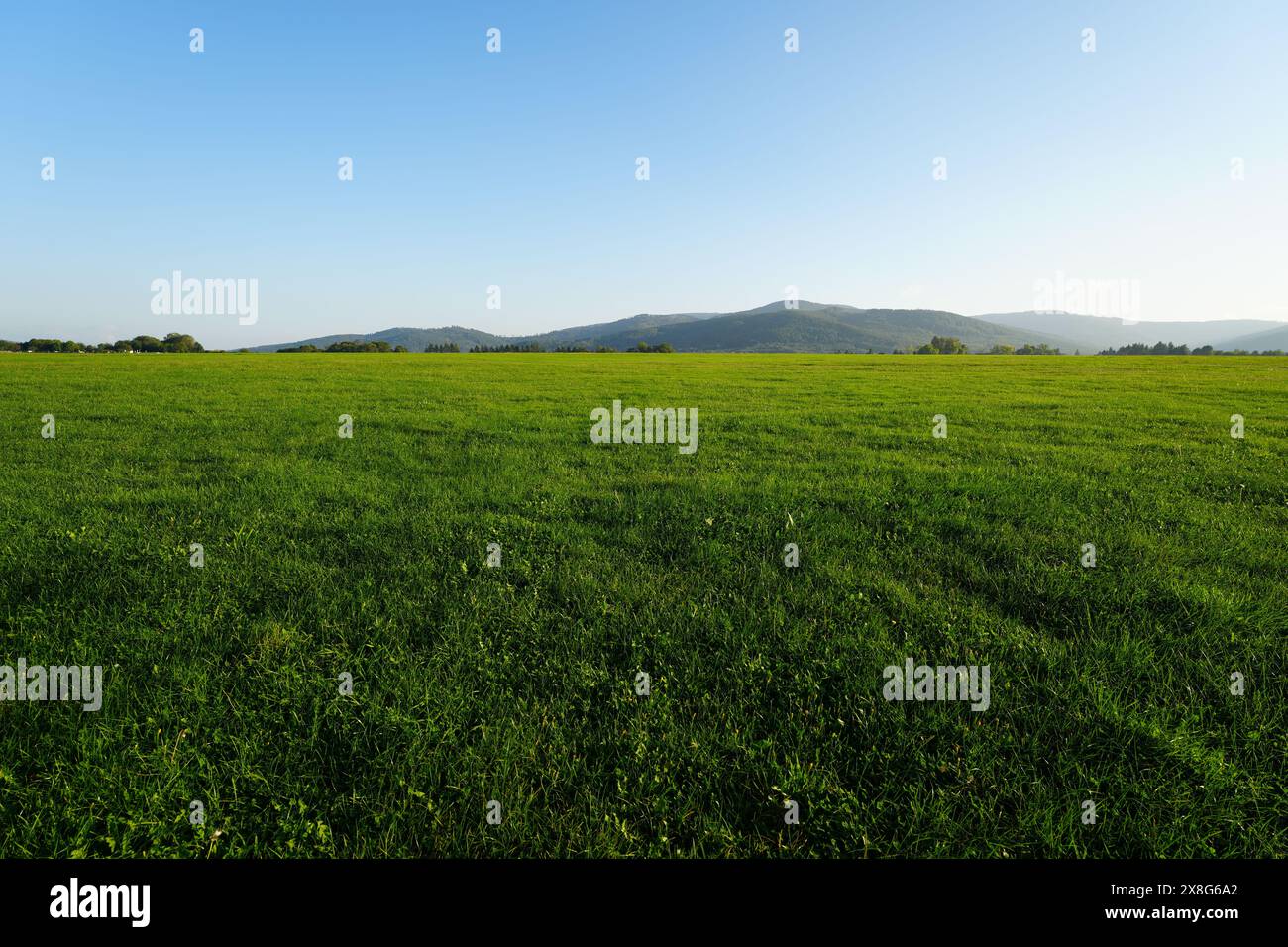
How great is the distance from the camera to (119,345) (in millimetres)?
94875

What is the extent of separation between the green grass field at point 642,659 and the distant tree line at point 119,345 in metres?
106

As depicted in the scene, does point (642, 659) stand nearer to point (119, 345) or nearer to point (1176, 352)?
point (119, 345)

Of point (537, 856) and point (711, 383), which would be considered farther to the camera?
point (711, 383)

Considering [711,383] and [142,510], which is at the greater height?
[711,383]

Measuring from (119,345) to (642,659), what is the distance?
130398 millimetres

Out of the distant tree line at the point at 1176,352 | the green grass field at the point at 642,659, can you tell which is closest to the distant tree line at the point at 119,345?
the green grass field at the point at 642,659

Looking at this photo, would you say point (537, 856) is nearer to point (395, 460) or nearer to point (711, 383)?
point (395, 460)

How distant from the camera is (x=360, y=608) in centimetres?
501

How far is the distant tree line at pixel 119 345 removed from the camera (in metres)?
83.8

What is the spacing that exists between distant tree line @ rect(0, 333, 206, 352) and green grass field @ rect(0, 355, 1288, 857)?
106286mm

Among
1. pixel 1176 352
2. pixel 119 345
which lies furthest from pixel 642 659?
pixel 1176 352
